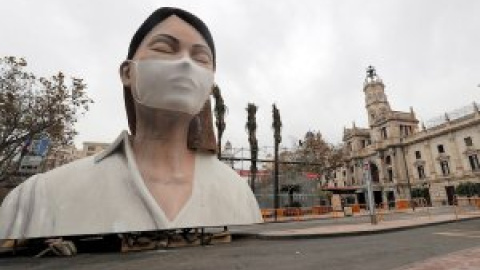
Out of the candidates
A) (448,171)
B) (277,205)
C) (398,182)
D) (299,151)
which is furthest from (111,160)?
(398,182)

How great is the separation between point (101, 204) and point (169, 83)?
136 inches

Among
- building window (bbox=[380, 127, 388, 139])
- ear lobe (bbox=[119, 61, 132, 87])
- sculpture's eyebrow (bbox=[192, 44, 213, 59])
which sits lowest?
ear lobe (bbox=[119, 61, 132, 87])

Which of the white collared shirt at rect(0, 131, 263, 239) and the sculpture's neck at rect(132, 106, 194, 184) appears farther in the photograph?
the sculpture's neck at rect(132, 106, 194, 184)

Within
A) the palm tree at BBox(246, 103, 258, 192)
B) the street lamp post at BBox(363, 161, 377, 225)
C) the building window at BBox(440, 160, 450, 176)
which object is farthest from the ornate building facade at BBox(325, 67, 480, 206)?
the street lamp post at BBox(363, 161, 377, 225)

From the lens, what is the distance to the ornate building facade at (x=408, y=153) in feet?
152

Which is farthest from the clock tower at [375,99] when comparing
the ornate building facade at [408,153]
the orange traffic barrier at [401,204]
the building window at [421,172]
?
the orange traffic barrier at [401,204]

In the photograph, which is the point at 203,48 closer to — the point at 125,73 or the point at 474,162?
the point at 125,73

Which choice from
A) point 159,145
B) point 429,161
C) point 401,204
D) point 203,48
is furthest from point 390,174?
point 159,145

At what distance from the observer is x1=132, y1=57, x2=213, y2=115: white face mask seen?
8.75m

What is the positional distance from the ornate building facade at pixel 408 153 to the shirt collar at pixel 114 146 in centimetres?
3396

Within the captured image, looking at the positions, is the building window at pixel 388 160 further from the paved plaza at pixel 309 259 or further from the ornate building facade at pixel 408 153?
the paved plaza at pixel 309 259

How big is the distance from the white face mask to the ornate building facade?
112ft

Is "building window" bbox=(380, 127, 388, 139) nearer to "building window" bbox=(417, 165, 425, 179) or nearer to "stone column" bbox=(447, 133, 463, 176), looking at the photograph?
"building window" bbox=(417, 165, 425, 179)

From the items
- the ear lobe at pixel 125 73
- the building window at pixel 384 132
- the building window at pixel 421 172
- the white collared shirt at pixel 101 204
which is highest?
the building window at pixel 384 132
